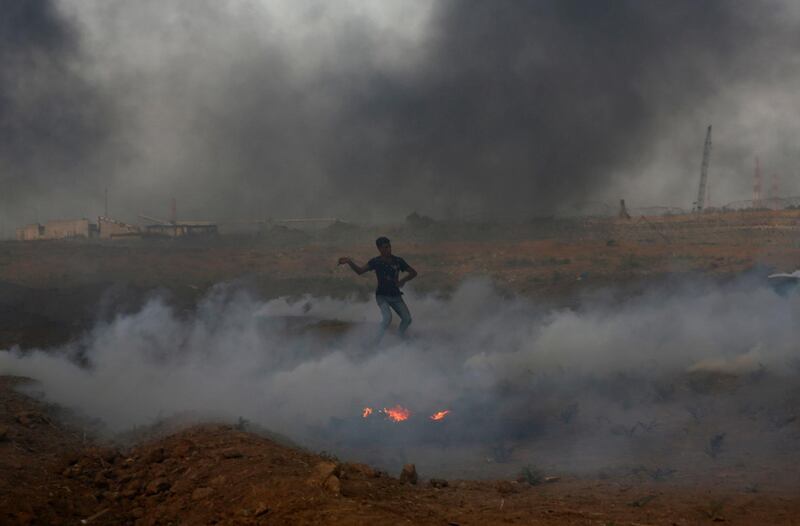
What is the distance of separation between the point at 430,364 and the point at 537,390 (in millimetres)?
1633

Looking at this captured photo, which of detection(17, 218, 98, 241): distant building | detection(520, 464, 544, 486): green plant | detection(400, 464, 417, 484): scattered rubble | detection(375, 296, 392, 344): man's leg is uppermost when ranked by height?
detection(17, 218, 98, 241): distant building

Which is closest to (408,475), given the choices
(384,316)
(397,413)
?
(397,413)

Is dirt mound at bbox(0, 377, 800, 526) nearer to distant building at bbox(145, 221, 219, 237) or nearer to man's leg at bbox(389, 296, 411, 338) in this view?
man's leg at bbox(389, 296, 411, 338)

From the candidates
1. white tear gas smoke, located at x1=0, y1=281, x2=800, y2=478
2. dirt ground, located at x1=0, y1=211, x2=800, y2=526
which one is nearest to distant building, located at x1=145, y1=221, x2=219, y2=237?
dirt ground, located at x1=0, y1=211, x2=800, y2=526

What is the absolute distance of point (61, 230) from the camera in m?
42.2

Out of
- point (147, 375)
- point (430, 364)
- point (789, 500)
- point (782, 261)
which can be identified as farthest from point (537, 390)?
point (782, 261)

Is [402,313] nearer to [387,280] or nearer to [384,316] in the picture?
[384,316]

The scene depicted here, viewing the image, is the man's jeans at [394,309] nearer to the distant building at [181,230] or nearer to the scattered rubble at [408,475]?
the scattered rubble at [408,475]

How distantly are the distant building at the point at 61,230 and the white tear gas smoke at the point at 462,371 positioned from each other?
3039 centimetres

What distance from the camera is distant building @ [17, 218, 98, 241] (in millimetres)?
41250

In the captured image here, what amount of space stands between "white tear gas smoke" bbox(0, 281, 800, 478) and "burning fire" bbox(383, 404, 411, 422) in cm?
14

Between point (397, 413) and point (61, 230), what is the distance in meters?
38.9

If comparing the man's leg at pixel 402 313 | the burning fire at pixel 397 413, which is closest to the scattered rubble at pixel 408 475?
the burning fire at pixel 397 413

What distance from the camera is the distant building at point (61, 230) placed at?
4125 centimetres
